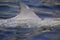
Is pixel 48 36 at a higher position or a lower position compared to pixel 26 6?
lower

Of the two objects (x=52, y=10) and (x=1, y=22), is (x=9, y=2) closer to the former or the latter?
(x=1, y=22)

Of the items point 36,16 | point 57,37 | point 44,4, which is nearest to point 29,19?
point 36,16

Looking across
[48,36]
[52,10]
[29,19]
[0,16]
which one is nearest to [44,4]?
[52,10]

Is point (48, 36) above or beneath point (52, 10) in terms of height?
beneath

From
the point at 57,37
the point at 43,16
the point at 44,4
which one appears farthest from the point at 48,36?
the point at 44,4

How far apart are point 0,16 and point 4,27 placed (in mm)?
147

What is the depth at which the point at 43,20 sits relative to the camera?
228cm

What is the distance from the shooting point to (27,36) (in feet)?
7.58

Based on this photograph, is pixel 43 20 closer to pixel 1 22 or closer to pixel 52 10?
pixel 52 10

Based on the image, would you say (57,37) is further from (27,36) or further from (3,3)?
(3,3)

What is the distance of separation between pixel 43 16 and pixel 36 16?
88 millimetres

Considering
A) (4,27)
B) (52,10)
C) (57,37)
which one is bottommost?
(57,37)

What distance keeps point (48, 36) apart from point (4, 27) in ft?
1.87

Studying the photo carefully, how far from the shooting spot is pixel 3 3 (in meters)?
2.26
